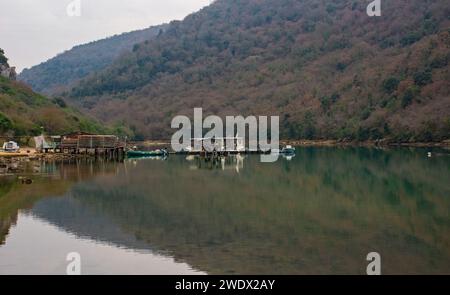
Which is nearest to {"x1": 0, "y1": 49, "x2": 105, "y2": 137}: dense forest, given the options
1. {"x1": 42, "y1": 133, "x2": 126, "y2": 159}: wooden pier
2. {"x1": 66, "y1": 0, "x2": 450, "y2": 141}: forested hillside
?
{"x1": 42, "y1": 133, "x2": 126, "y2": 159}: wooden pier

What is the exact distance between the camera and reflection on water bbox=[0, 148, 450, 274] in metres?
21.2

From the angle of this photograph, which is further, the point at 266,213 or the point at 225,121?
the point at 225,121

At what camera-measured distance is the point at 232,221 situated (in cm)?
2847

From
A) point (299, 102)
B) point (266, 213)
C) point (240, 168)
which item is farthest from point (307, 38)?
point (266, 213)

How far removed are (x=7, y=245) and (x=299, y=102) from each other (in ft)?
418

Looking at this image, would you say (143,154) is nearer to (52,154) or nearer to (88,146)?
(88,146)

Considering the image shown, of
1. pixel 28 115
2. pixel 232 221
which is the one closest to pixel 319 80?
pixel 28 115

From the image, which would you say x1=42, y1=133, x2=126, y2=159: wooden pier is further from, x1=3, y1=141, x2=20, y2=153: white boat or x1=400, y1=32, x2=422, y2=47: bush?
x1=400, y1=32, x2=422, y2=47: bush

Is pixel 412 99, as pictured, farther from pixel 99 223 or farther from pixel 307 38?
pixel 99 223

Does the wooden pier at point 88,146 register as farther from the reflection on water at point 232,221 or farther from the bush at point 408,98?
the bush at point 408,98

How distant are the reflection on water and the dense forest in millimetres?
28629

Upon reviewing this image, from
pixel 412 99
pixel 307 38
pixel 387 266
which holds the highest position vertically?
pixel 307 38

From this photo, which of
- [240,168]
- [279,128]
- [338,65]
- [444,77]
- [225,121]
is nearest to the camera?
[240,168]

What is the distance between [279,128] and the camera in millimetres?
133500
